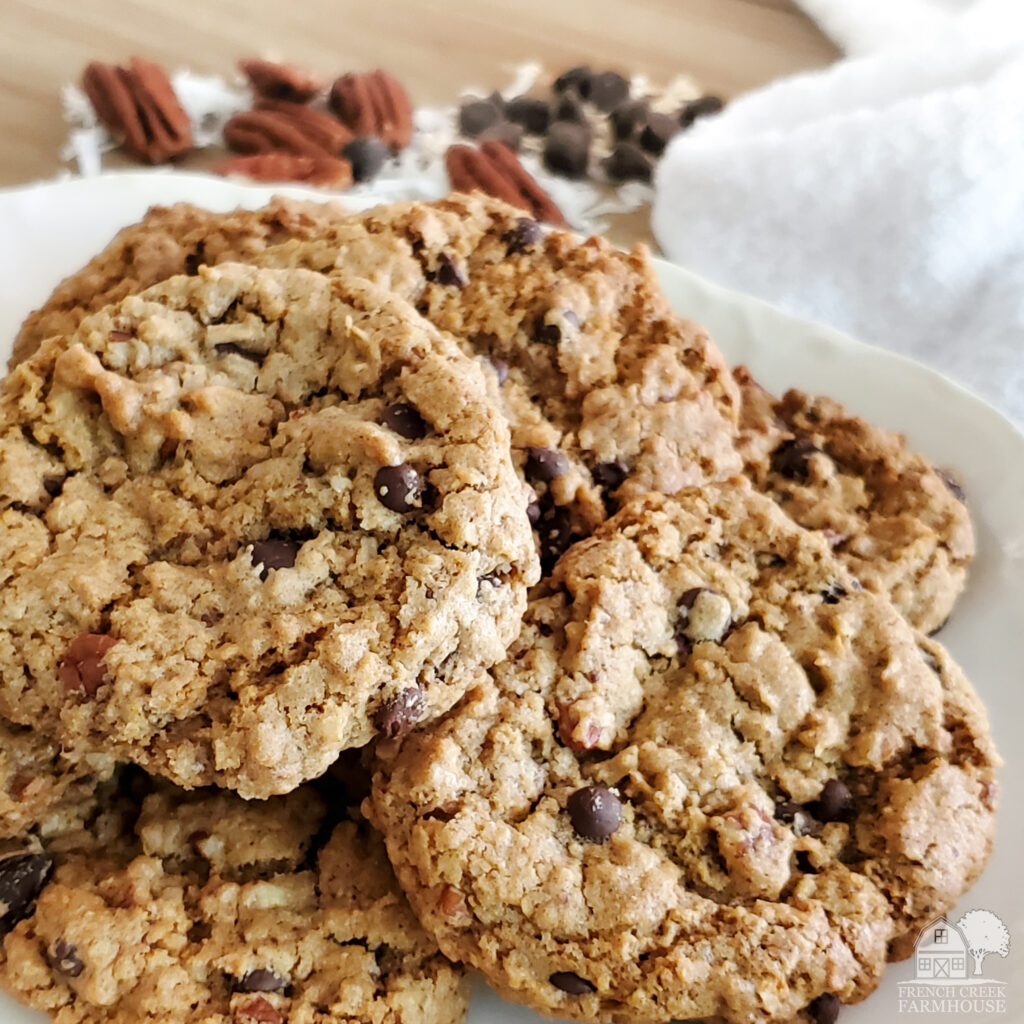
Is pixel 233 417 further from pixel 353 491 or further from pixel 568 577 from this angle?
pixel 568 577

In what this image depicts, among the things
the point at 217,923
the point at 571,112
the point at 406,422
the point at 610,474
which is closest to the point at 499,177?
the point at 571,112

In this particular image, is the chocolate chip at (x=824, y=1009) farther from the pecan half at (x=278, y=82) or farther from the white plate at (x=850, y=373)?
the pecan half at (x=278, y=82)

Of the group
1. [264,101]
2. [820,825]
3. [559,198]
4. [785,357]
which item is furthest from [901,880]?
[264,101]

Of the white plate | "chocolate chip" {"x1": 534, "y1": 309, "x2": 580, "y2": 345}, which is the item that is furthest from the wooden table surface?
"chocolate chip" {"x1": 534, "y1": 309, "x2": 580, "y2": 345}

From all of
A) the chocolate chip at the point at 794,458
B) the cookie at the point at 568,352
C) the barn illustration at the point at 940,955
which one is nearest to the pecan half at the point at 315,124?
the cookie at the point at 568,352

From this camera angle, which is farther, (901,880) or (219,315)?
(219,315)

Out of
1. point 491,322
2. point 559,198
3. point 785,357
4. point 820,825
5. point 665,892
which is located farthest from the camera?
point 559,198

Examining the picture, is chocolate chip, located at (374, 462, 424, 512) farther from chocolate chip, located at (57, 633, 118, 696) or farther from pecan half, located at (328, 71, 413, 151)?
pecan half, located at (328, 71, 413, 151)
